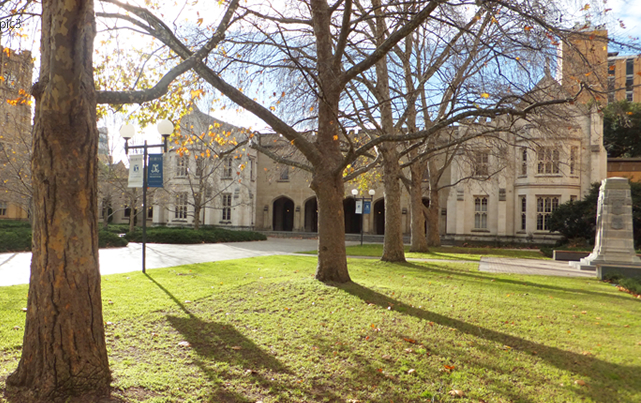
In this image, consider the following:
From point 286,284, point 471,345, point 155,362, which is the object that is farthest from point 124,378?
point 286,284

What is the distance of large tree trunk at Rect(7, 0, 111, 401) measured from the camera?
3258mm

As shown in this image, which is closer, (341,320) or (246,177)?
(341,320)

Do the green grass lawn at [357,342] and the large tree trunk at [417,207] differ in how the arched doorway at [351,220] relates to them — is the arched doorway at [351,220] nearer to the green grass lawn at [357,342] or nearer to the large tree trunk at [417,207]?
the large tree trunk at [417,207]

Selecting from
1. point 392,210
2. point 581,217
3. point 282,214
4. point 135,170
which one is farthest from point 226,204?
point 135,170

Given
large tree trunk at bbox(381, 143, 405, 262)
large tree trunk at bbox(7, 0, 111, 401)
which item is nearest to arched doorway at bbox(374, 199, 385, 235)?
large tree trunk at bbox(381, 143, 405, 262)

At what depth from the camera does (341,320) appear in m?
5.98

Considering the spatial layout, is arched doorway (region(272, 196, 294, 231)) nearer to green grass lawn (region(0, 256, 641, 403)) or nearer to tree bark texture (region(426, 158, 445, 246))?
tree bark texture (region(426, 158, 445, 246))

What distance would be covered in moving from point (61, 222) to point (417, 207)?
1669cm

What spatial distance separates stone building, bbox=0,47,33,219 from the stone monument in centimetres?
1541

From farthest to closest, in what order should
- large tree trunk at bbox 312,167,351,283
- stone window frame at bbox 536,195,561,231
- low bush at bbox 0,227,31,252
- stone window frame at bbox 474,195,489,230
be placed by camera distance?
stone window frame at bbox 474,195,489,230 → stone window frame at bbox 536,195,561,231 → low bush at bbox 0,227,31,252 → large tree trunk at bbox 312,167,351,283

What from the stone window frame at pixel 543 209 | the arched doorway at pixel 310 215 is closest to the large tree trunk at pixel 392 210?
the stone window frame at pixel 543 209

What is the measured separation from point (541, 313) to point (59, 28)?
288 inches

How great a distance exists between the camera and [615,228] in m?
13.8

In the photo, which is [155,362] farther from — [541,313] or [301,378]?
[541,313]
